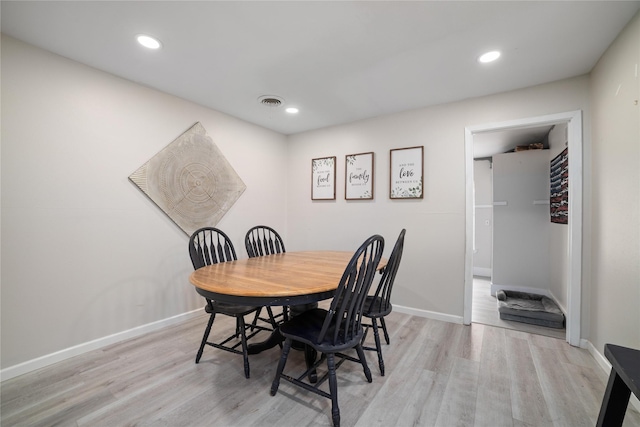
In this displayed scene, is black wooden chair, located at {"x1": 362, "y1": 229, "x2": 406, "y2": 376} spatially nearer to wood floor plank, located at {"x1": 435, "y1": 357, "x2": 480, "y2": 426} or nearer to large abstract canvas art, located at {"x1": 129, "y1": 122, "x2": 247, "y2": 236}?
wood floor plank, located at {"x1": 435, "y1": 357, "x2": 480, "y2": 426}

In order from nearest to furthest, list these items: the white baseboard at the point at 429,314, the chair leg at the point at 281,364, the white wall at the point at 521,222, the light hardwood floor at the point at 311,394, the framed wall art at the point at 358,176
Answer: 1. the light hardwood floor at the point at 311,394
2. the chair leg at the point at 281,364
3. the white baseboard at the point at 429,314
4. the framed wall art at the point at 358,176
5. the white wall at the point at 521,222

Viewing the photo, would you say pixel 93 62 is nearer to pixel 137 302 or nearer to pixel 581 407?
pixel 137 302

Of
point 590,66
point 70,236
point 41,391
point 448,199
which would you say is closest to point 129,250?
point 70,236

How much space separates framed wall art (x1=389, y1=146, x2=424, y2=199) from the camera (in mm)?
3018

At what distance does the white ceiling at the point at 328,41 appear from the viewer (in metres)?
1.55

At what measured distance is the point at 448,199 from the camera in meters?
2.86

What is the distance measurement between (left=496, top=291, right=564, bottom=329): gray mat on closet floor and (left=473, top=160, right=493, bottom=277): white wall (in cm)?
158

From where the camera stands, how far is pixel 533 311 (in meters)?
2.79

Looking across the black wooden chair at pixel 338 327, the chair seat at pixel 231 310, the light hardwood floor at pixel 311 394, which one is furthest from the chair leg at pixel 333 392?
the chair seat at pixel 231 310

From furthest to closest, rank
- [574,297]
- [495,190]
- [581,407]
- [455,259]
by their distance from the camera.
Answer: [495,190] → [455,259] → [574,297] → [581,407]

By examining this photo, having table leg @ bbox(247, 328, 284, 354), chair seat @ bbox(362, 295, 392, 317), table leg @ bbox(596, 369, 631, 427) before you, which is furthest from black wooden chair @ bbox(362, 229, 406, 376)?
table leg @ bbox(596, 369, 631, 427)

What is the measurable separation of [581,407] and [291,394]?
5.48 feet

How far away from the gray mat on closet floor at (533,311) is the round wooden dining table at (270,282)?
1.79 metres

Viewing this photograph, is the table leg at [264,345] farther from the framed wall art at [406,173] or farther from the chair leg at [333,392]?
the framed wall art at [406,173]
